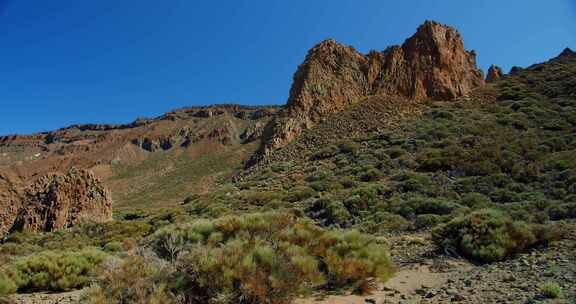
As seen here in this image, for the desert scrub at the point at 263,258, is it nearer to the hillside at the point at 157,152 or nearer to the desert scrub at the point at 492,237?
the desert scrub at the point at 492,237

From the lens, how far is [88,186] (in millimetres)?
23172

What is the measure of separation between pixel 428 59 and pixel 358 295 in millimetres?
37736

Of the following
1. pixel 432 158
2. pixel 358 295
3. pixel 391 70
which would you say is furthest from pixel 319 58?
pixel 358 295

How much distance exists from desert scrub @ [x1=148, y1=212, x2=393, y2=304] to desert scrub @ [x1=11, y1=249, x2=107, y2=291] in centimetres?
261

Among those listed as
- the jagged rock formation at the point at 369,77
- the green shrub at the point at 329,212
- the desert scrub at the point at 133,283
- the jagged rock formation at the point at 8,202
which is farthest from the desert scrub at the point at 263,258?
the jagged rock formation at the point at 369,77

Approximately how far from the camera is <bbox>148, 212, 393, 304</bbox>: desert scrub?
5.32 m

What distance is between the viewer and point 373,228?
1351 centimetres

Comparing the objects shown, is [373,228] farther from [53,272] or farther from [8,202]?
[8,202]

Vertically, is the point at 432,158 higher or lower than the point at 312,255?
higher

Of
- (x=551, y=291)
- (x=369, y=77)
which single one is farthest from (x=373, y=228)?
(x=369, y=77)

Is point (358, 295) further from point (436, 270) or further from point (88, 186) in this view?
point (88, 186)

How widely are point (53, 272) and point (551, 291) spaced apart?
9871mm

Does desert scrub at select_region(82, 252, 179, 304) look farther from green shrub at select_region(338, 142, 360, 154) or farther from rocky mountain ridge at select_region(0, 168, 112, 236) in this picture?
green shrub at select_region(338, 142, 360, 154)

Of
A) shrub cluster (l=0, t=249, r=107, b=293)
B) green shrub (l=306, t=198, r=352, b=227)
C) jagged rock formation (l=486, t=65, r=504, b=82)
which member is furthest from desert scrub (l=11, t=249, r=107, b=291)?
jagged rock formation (l=486, t=65, r=504, b=82)
